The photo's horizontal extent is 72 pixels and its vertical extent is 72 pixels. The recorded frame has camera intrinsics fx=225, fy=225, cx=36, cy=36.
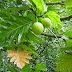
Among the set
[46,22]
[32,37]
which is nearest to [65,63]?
[32,37]

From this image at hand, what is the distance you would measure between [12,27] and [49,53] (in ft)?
14.5

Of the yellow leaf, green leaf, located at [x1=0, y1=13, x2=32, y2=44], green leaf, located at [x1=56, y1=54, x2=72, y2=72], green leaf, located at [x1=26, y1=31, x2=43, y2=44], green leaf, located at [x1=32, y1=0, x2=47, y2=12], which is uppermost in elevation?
green leaf, located at [x1=32, y1=0, x2=47, y2=12]

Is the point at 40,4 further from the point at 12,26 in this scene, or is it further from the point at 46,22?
the point at 12,26

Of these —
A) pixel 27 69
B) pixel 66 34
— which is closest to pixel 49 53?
pixel 27 69

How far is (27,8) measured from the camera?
47.9 inches

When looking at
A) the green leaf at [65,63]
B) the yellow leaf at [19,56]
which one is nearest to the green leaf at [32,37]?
the yellow leaf at [19,56]

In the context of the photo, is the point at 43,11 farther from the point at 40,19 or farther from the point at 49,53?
the point at 49,53

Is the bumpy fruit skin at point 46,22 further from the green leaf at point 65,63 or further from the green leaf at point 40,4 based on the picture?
the green leaf at point 65,63

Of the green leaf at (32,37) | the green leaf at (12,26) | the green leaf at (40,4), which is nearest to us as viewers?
the green leaf at (40,4)

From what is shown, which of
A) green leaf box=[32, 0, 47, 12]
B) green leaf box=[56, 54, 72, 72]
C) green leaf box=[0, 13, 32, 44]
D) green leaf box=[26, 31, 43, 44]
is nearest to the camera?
green leaf box=[32, 0, 47, 12]

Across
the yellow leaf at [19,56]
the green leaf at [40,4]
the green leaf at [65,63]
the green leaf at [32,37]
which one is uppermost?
the green leaf at [40,4]

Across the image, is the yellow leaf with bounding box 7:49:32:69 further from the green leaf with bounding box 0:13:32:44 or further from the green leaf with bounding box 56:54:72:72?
the green leaf with bounding box 56:54:72:72

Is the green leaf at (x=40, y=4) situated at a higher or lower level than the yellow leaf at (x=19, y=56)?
higher

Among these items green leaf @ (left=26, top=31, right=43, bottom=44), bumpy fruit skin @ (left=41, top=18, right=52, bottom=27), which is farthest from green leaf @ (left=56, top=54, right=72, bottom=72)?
bumpy fruit skin @ (left=41, top=18, right=52, bottom=27)
